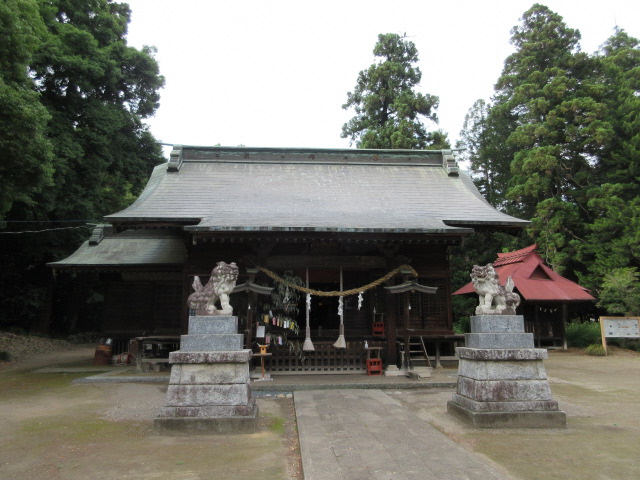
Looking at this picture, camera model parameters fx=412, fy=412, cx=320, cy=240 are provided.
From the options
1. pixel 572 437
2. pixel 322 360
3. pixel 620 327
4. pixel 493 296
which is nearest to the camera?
pixel 572 437

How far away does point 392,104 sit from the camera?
24516 millimetres

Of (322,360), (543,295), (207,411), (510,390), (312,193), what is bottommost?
(207,411)

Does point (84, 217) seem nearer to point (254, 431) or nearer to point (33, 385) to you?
point (33, 385)

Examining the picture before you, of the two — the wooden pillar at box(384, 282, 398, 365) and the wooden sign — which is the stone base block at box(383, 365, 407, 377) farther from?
the wooden sign

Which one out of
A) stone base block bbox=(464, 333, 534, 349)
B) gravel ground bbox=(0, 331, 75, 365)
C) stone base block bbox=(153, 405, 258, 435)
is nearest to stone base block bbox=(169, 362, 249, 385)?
stone base block bbox=(153, 405, 258, 435)

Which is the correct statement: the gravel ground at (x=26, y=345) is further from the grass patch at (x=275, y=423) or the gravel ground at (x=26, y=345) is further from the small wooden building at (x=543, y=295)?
the small wooden building at (x=543, y=295)

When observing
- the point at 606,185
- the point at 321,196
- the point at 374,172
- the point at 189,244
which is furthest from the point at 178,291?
the point at 606,185

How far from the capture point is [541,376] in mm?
5855

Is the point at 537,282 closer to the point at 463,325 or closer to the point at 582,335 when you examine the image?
the point at 582,335

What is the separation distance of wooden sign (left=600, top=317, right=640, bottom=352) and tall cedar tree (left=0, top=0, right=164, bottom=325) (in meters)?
21.4

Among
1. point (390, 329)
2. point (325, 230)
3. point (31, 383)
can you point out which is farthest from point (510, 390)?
point (31, 383)

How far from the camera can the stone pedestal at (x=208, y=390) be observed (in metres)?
5.46

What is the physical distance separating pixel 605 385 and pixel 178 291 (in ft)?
38.0

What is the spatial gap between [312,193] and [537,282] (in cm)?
1091
